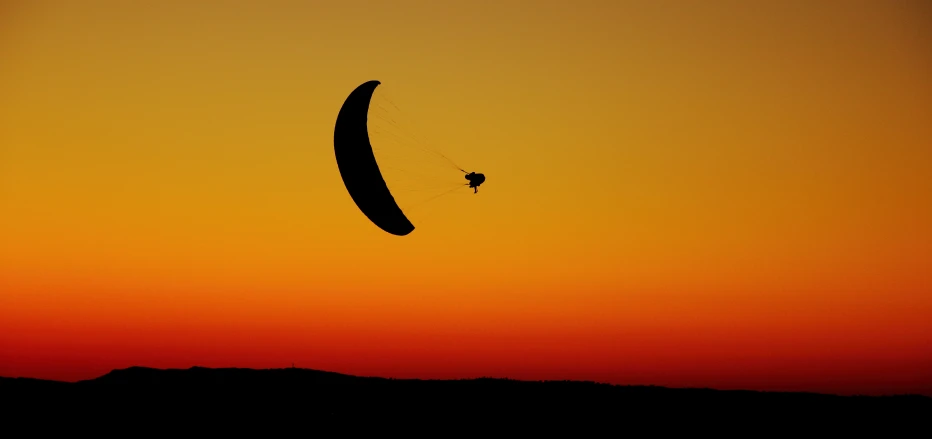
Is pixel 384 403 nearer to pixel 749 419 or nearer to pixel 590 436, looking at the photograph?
pixel 590 436

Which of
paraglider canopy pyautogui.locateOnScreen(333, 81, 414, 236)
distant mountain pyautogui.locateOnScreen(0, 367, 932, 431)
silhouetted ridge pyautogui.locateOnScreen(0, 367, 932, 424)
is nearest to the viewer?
distant mountain pyautogui.locateOnScreen(0, 367, 932, 431)

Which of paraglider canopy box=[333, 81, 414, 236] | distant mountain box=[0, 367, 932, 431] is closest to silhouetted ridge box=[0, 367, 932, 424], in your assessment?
distant mountain box=[0, 367, 932, 431]

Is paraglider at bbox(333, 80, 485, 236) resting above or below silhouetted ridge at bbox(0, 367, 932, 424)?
above

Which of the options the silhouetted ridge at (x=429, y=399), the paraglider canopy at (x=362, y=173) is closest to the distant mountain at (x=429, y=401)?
the silhouetted ridge at (x=429, y=399)

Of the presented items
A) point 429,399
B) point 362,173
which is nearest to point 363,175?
point 362,173

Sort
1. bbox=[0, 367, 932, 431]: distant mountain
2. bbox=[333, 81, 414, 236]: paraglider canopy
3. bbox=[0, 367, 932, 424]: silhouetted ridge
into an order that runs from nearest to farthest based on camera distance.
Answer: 1. bbox=[0, 367, 932, 431]: distant mountain
2. bbox=[0, 367, 932, 424]: silhouetted ridge
3. bbox=[333, 81, 414, 236]: paraglider canopy

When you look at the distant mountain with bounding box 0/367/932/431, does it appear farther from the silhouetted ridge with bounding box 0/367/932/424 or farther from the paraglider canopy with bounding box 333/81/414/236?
the paraglider canopy with bounding box 333/81/414/236
